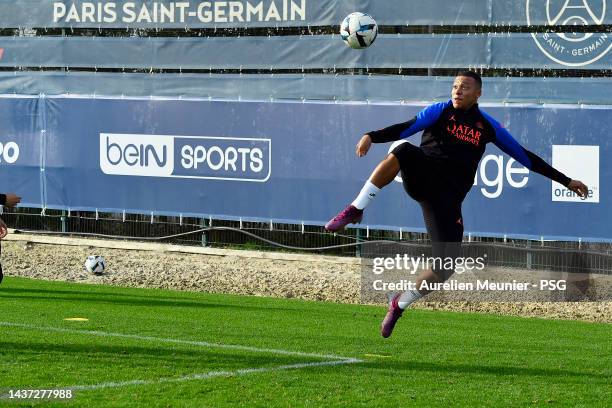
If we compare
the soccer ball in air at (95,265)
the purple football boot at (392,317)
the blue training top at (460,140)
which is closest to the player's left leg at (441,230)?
the blue training top at (460,140)

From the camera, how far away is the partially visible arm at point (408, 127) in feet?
31.7

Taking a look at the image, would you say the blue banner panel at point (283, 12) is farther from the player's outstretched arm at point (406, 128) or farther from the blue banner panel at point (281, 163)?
the player's outstretched arm at point (406, 128)

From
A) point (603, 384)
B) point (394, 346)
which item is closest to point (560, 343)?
point (394, 346)

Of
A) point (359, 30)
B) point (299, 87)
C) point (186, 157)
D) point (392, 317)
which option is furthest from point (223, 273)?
point (392, 317)

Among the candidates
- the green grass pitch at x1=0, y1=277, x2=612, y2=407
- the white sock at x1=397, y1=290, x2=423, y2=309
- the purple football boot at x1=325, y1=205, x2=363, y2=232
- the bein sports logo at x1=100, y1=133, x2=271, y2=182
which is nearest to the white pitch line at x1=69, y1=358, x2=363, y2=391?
the green grass pitch at x1=0, y1=277, x2=612, y2=407

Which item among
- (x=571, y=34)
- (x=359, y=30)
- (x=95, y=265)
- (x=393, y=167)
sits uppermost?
(x=359, y=30)

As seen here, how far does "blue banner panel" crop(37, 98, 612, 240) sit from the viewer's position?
54.2 ft

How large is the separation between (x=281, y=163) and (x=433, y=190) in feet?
29.8

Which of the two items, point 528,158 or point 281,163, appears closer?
point 528,158

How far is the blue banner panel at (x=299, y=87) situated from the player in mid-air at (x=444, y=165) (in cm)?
668

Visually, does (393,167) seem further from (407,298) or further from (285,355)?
(285,355)

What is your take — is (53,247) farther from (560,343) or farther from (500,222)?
(560,343)

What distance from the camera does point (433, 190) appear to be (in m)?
10.0

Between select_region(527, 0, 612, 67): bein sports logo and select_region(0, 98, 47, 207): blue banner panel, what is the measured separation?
9009mm
